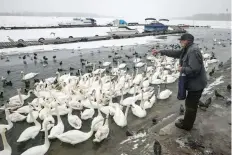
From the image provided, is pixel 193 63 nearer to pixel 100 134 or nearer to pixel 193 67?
pixel 193 67

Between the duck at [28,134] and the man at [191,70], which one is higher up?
the man at [191,70]

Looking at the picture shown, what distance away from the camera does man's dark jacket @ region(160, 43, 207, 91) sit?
5262 millimetres

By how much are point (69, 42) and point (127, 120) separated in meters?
21.6

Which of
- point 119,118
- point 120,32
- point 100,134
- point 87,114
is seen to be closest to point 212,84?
point 119,118

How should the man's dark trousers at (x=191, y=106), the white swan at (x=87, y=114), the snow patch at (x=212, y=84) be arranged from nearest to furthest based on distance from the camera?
the man's dark trousers at (x=191, y=106) < the white swan at (x=87, y=114) < the snow patch at (x=212, y=84)

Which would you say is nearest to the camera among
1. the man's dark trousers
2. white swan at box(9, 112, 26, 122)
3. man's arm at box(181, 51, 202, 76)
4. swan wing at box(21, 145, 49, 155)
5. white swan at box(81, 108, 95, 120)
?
man's arm at box(181, 51, 202, 76)

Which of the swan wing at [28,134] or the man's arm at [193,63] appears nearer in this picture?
the man's arm at [193,63]

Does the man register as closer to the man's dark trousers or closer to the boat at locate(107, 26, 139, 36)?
the man's dark trousers

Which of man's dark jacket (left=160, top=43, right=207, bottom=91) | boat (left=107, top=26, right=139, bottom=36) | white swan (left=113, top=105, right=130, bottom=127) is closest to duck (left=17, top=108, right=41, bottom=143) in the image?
white swan (left=113, top=105, right=130, bottom=127)

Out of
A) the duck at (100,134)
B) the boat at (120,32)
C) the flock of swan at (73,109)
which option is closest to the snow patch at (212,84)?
the flock of swan at (73,109)

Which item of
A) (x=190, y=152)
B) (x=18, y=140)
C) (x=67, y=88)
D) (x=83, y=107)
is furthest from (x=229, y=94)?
(x=18, y=140)

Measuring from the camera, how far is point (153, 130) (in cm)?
666

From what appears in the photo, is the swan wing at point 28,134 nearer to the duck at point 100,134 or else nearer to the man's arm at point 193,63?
the duck at point 100,134

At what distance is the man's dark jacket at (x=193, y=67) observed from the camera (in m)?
5.26
